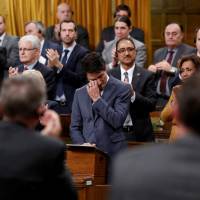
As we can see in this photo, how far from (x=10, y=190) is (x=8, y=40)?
6.20 m

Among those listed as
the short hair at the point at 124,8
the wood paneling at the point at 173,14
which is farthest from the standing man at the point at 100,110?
the wood paneling at the point at 173,14

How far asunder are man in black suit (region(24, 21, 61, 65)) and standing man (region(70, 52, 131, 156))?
195 cm

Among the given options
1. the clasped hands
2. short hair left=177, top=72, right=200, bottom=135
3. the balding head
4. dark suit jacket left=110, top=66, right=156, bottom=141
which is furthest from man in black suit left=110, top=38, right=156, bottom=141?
short hair left=177, top=72, right=200, bottom=135

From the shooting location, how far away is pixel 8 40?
8992 mm

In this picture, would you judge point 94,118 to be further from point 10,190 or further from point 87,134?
A: point 10,190

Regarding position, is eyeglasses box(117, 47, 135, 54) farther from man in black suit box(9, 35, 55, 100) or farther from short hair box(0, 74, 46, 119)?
short hair box(0, 74, 46, 119)

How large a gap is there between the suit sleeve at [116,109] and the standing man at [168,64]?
123 centimetres

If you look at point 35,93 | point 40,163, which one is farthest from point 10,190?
point 35,93

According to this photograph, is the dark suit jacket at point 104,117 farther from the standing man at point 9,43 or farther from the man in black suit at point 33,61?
the standing man at point 9,43

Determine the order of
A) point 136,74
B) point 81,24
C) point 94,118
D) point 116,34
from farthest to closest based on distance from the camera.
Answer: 1. point 81,24
2. point 116,34
3. point 136,74
4. point 94,118

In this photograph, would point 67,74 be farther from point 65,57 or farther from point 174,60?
point 174,60

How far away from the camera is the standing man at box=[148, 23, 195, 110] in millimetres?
7652

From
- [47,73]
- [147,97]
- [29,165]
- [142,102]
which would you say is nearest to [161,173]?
[29,165]

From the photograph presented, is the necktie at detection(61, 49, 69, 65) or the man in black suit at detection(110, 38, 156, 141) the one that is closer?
the man in black suit at detection(110, 38, 156, 141)
